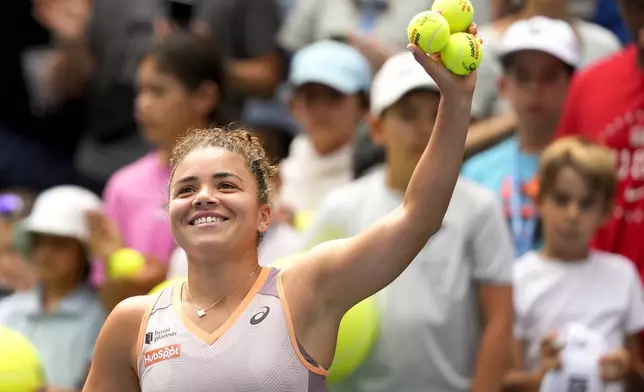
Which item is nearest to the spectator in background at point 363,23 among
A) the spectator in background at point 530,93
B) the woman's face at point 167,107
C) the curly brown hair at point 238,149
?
the spectator in background at point 530,93

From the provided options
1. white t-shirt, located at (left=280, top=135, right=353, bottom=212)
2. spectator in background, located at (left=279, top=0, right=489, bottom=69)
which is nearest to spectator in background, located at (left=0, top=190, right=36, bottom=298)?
white t-shirt, located at (left=280, top=135, right=353, bottom=212)

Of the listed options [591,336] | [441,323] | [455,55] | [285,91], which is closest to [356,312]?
[441,323]

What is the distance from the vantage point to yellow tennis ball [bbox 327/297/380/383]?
16.0 ft

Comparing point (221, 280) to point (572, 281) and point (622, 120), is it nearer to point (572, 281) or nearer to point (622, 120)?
point (572, 281)

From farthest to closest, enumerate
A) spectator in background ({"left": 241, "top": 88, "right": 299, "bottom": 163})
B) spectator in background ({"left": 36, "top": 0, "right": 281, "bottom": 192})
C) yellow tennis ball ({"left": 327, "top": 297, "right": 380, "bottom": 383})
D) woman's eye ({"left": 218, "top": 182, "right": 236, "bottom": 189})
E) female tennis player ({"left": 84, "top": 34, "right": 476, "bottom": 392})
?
1. spectator in background ({"left": 36, "top": 0, "right": 281, "bottom": 192})
2. spectator in background ({"left": 241, "top": 88, "right": 299, "bottom": 163})
3. yellow tennis ball ({"left": 327, "top": 297, "right": 380, "bottom": 383})
4. woman's eye ({"left": 218, "top": 182, "right": 236, "bottom": 189})
5. female tennis player ({"left": 84, "top": 34, "right": 476, "bottom": 392})

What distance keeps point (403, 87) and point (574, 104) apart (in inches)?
37.9

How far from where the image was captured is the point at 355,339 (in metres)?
4.95

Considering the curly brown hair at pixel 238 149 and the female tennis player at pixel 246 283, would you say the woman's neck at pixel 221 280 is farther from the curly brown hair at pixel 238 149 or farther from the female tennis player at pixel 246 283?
the curly brown hair at pixel 238 149

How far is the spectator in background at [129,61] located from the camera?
763 cm

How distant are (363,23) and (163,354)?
386 cm

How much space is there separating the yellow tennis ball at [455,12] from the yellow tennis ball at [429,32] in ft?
0.12

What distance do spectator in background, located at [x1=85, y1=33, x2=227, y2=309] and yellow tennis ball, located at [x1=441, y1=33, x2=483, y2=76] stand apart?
3.13 meters

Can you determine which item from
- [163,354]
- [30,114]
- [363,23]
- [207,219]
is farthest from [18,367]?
[30,114]

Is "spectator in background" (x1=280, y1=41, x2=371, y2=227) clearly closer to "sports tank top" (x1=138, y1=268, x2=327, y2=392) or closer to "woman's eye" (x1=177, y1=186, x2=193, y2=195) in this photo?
"woman's eye" (x1=177, y1=186, x2=193, y2=195)
